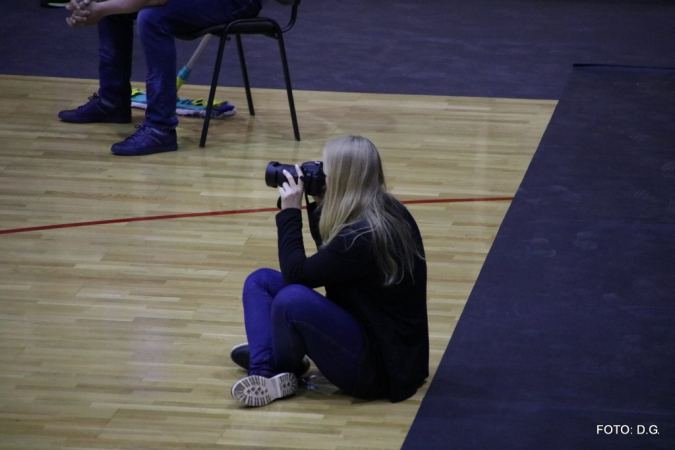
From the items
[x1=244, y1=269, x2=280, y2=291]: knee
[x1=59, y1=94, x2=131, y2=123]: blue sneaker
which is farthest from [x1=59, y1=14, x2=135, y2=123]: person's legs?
[x1=244, y1=269, x2=280, y2=291]: knee

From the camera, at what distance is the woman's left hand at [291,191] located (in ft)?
9.79

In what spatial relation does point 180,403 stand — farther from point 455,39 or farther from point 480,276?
point 455,39

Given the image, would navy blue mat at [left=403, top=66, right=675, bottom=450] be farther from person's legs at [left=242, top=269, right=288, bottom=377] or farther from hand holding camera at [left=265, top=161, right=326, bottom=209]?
hand holding camera at [left=265, top=161, right=326, bottom=209]

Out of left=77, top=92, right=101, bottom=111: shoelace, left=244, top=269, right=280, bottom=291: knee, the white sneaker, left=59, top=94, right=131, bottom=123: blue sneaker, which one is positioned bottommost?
left=59, top=94, right=131, bottom=123: blue sneaker

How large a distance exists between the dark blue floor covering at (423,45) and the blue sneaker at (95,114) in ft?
2.47

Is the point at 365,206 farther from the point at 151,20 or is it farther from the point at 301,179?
the point at 151,20

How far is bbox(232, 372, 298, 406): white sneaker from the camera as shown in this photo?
2953 millimetres

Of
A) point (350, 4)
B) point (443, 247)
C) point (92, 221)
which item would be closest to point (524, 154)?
point (443, 247)

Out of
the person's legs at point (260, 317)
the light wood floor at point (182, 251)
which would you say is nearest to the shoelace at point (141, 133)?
the light wood floor at point (182, 251)

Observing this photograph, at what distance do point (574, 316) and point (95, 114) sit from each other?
9.68 feet

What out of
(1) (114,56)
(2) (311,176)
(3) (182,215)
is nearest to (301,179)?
(2) (311,176)

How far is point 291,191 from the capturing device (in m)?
2.98

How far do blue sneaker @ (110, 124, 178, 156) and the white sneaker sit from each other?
2.35 meters

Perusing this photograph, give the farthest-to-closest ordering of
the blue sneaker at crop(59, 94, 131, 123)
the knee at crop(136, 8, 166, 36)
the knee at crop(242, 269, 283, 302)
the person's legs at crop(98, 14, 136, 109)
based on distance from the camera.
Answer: the blue sneaker at crop(59, 94, 131, 123)
the person's legs at crop(98, 14, 136, 109)
the knee at crop(136, 8, 166, 36)
the knee at crop(242, 269, 283, 302)
